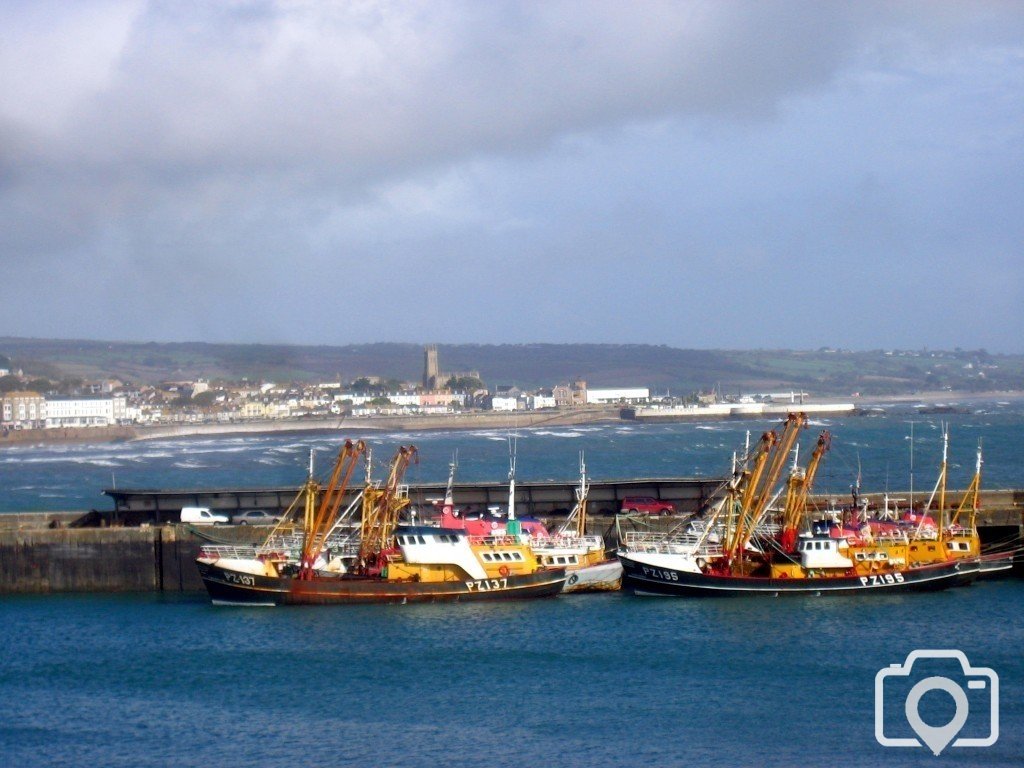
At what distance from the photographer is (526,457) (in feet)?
258

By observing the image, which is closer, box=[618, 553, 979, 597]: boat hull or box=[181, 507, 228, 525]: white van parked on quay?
box=[618, 553, 979, 597]: boat hull

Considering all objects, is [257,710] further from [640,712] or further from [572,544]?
[572,544]

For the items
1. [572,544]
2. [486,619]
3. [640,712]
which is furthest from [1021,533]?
[640,712]

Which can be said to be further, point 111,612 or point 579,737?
point 111,612

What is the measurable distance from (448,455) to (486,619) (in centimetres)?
5663

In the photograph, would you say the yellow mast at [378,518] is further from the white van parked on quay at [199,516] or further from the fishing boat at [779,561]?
the white van parked on quay at [199,516]

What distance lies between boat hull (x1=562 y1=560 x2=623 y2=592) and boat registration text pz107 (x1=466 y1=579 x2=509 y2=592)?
149cm

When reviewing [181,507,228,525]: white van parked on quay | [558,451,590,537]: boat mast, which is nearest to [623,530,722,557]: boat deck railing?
[558,451,590,537]: boat mast

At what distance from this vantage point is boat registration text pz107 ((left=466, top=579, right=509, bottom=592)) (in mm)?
28641

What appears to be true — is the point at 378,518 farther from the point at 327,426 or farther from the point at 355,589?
the point at 327,426

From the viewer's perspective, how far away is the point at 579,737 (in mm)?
19109

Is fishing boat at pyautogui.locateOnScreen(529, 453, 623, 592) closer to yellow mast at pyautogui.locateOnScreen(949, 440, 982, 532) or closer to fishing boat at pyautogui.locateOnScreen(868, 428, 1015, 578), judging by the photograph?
fishing boat at pyautogui.locateOnScreen(868, 428, 1015, 578)

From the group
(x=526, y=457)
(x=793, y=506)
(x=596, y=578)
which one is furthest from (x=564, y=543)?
(x=526, y=457)

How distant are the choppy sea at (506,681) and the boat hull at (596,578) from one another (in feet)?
1.35
